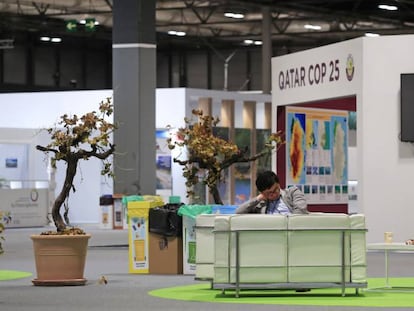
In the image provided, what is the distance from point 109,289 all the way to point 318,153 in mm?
9180

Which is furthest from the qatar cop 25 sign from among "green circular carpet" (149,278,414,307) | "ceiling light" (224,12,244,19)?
"ceiling light" (224,12,244,19)

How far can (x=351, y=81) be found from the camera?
1781 cm

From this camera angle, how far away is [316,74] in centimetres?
1877

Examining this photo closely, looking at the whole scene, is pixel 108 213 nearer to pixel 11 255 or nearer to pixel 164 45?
pixel 11 255

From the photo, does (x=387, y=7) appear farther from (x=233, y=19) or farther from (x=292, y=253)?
(x=292, y=253)

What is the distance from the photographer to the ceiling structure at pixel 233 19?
36250 mm

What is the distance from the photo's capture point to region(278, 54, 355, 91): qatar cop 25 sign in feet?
58.9

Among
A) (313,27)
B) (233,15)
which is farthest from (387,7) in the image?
(233,15)

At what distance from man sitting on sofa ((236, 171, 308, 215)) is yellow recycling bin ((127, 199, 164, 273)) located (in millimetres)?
3197

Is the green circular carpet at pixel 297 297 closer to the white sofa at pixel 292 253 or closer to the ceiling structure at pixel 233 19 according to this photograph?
the white sofa at pixel 292 253

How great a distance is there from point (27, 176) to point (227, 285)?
2093 centimetres

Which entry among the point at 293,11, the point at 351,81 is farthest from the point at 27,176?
the point at 351,81

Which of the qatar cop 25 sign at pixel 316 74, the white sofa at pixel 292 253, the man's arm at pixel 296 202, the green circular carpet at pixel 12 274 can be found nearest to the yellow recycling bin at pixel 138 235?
the green circular carpet at pixel 12 274

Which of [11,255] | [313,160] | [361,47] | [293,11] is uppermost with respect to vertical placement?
[293,11]
